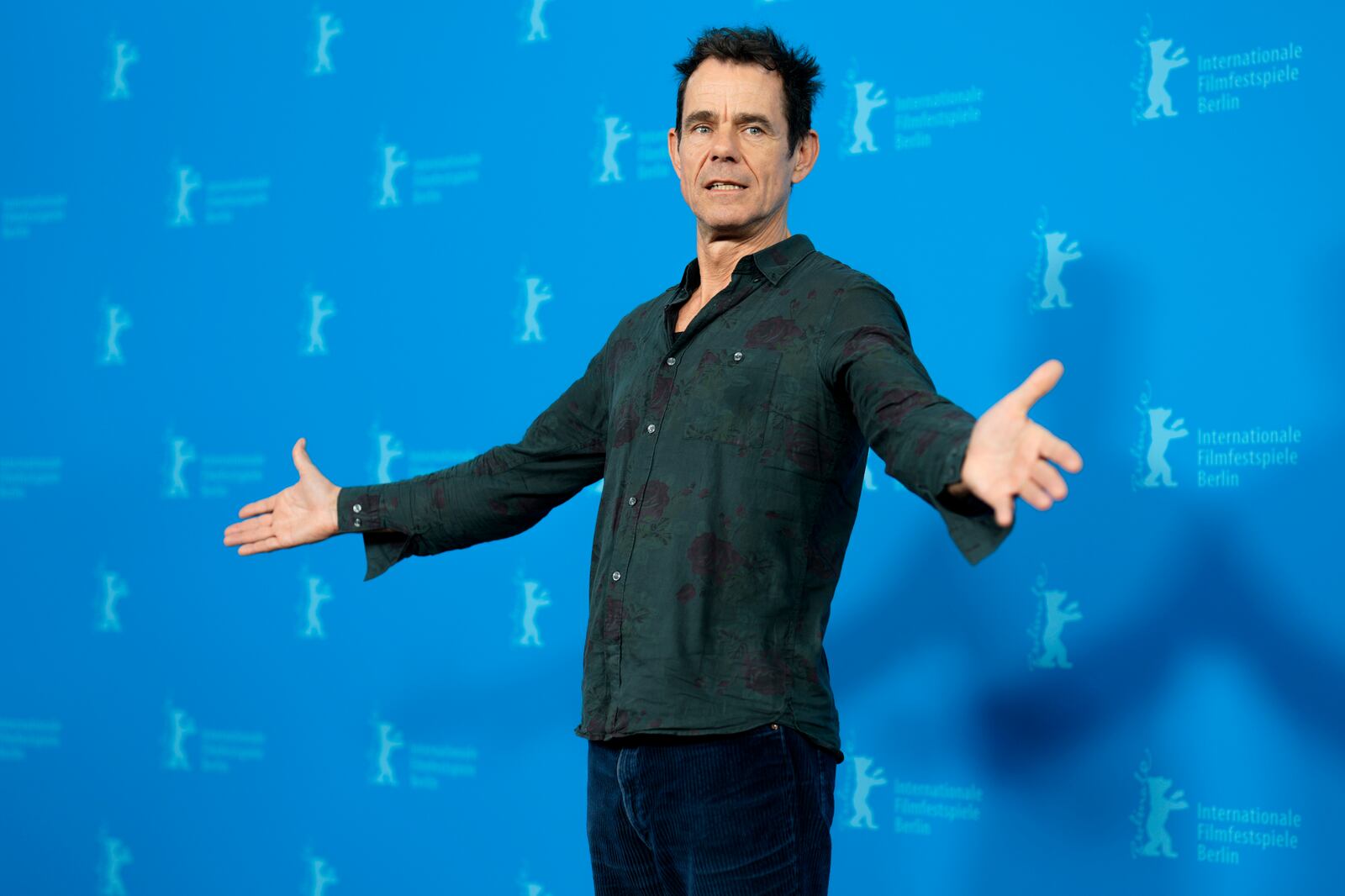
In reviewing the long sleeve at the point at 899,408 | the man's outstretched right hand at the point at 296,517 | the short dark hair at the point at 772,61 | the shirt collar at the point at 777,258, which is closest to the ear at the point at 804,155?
the short dark hair at the point at 772,61

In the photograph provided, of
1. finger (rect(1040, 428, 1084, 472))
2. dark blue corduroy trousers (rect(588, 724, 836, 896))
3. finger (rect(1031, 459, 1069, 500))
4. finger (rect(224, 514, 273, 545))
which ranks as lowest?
dark blue corduroy trousers (rect(588, 724, 836, 896))

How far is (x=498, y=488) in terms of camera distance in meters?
1.77

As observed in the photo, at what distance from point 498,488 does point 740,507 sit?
45 centimetres

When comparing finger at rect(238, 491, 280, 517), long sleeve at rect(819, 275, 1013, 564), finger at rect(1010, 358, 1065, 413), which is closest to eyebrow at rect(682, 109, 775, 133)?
long sleeve at rect(819, 275, 1013, 564)

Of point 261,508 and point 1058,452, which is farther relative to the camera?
point 261,508

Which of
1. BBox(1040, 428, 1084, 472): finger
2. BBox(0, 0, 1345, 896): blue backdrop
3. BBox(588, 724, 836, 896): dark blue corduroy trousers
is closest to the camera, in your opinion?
BBox(1040, 428, 1084, 472): finger

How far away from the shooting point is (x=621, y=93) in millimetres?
2668

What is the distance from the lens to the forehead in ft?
5.28

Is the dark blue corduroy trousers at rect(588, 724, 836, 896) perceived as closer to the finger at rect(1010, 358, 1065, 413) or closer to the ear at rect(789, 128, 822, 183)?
the finger at rect(1010, 358, 1065, 413)

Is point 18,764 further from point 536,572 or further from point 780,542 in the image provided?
point 780,542

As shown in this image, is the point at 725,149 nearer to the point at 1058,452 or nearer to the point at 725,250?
the point at 725,250

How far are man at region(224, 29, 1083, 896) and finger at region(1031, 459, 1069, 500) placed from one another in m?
0.21

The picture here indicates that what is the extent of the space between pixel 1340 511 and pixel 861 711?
2.81 feet

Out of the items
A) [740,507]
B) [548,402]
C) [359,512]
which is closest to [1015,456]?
[740,507]
